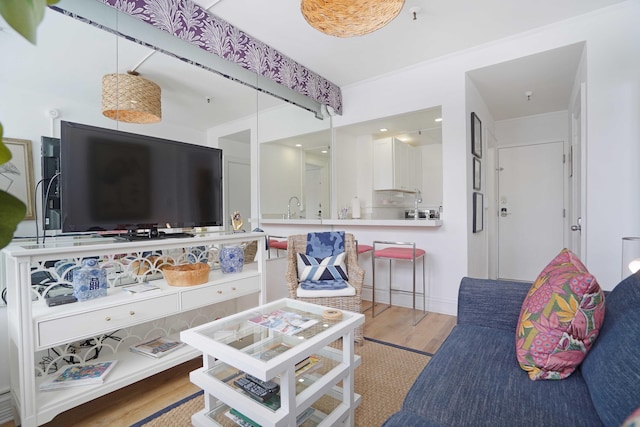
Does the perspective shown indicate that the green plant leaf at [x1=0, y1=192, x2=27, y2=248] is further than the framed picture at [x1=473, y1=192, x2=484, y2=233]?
No

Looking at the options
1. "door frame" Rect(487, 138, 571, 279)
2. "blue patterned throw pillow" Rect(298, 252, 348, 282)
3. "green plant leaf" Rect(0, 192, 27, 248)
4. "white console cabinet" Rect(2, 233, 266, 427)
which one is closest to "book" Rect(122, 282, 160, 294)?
"white console cabinet" Rect(2, 233, 266, 427)

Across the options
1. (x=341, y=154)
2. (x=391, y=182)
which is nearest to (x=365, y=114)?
(x=341, y=154)

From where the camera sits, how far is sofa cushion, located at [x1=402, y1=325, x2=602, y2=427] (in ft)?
3.15

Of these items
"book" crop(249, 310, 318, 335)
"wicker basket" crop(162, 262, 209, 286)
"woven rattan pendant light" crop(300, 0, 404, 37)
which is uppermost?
"woven rattan pendant light" crop(300, 0, 404, 37)

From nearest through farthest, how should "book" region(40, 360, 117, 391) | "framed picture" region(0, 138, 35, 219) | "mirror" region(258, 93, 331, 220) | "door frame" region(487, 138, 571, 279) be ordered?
"framed picture" region(0, 138, 35, 219), "book" region(40, 360, 117, 391), "mirror" region(258, 93, 331, 220), "door frame" region(487, 138, 571, 279)

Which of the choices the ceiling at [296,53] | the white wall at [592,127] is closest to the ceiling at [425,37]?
the ceiling at [296,53]

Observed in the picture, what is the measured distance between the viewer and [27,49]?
160 cm

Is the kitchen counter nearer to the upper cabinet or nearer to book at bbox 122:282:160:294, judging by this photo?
the upper cabinet

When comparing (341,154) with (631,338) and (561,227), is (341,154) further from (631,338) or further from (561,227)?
(631,338)

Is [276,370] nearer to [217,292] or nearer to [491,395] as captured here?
[491,395]

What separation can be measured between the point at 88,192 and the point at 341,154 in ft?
10.1

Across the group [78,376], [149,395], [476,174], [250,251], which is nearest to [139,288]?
[78,376]

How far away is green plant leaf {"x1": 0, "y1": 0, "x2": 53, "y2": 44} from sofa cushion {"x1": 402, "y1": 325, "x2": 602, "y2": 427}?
3.93 ft

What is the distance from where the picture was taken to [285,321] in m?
1.68
